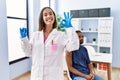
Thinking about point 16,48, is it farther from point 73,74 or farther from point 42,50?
point 42,50

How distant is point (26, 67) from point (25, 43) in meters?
2.51

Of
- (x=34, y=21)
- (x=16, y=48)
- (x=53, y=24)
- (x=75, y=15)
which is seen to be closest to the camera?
(x=53, y=24)

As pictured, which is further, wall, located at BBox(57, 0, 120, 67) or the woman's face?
wall, located at BBox(57, 0, 120, 67)

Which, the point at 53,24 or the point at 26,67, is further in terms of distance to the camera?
the point at 26,67

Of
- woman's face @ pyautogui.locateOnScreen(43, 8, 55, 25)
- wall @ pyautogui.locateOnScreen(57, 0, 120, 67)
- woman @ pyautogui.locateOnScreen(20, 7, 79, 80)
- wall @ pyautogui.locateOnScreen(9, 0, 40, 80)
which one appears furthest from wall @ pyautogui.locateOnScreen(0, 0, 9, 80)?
wall @ pyautogui.locateOnScreen(57, 0, 120, 67)

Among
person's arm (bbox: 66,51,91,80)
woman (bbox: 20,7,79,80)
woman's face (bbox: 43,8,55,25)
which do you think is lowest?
person's arm (bbox: 66,51,91,80)

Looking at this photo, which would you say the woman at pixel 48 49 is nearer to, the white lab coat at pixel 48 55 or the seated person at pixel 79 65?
the white lab coat at pixel 48 55

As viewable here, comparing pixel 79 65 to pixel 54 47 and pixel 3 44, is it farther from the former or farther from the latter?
pixel 3 44

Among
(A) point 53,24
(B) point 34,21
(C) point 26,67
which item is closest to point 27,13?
(B) point 34,21

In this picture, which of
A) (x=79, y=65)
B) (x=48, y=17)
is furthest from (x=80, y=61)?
(x=48, y=17)

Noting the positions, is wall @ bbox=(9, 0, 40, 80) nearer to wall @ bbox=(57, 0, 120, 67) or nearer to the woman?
wall @ bbox=(57, 0, 120, 67)

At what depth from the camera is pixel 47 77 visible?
132 cm

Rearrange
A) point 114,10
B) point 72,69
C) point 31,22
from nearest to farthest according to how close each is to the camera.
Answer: point 72,69 → point 31,22 → point 114,10

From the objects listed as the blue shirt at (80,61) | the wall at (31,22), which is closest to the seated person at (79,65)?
the blue shirt at (80,61)
